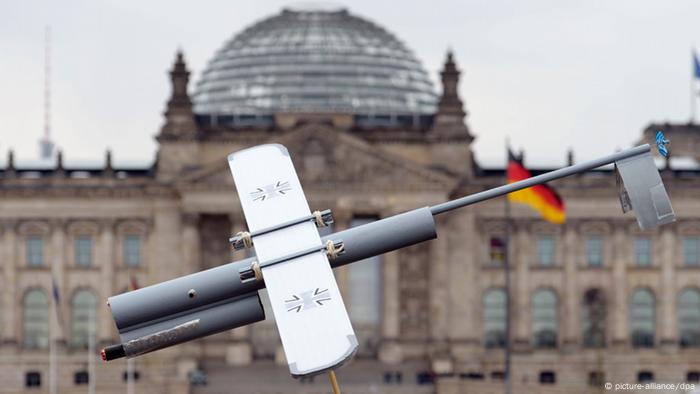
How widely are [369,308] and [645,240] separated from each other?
18827mm

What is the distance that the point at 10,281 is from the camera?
123 m

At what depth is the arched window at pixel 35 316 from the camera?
123125mm

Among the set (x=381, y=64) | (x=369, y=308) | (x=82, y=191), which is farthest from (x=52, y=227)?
(x=381, y=64)

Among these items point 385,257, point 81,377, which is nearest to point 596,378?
point 385,257

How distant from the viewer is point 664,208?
14.0 meters

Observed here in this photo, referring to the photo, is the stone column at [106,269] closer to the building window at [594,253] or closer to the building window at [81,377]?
the building window at [81,377]

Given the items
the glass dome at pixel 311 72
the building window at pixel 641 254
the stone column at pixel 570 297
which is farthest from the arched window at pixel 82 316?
the building window at pixel 641 254

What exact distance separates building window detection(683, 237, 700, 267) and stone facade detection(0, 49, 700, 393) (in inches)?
13.1

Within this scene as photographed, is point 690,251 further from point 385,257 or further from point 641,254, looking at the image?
point 385,257

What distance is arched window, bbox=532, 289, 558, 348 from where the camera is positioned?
125 metres

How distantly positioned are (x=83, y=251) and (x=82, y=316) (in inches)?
165

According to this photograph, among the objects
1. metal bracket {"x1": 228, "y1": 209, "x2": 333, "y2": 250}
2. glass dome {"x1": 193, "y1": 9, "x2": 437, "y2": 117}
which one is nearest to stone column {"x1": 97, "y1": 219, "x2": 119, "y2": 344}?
glass dome {"x1": 193, "y1": 9, "x2": 437, "y2": 117}

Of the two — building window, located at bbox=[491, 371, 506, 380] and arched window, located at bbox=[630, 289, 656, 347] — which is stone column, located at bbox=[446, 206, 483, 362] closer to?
building window, located at bbox=[491, 371, 506, 380]

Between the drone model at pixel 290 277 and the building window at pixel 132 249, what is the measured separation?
109m
